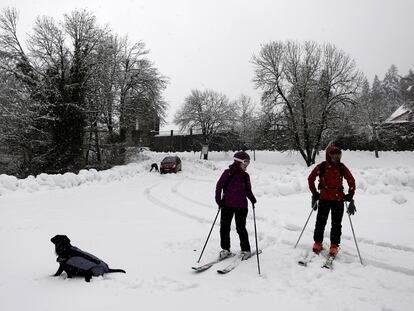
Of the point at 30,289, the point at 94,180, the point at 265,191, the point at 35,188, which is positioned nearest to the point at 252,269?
the point at 30,289

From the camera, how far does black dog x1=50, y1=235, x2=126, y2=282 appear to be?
5172mm

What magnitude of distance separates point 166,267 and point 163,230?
2.92m

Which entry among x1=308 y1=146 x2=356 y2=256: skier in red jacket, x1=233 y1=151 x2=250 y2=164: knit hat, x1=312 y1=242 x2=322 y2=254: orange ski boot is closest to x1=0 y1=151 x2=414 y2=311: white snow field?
x1=312 y1=242 x2=322 y2=254: orange ski boot

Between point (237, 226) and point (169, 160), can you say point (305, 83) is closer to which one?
point (169, 160)

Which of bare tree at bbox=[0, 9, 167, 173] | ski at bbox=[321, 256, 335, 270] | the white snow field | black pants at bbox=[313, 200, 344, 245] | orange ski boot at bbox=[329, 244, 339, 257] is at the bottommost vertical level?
the white snow field

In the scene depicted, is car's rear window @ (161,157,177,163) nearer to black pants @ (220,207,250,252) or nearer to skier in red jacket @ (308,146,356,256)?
black pants @ (220,207,250,252)

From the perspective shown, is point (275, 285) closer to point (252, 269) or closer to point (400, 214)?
point (252, 269)

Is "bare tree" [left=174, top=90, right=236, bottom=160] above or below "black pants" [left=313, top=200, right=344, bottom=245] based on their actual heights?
above

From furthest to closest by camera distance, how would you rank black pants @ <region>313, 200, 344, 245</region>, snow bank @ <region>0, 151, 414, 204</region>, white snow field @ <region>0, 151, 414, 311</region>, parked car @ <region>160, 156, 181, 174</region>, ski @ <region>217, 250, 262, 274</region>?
parked car @ <region>160, 156, 181, 174</region> < snow bank @ <region>0, 151, 414, 204</region> < black pants @ <region>313, 200, 344, 245</region> < ski @ <region>217, 250, 262, 274</region> < white snow field @ <region>0, 151, 414, 311</region>

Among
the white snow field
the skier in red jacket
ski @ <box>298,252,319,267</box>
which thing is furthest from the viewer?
the skier in red jacket

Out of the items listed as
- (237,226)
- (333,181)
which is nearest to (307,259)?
(237,226)

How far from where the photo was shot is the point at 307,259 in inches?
237

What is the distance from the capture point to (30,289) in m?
4.85

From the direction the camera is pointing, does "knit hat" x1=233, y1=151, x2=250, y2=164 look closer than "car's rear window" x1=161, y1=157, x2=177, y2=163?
Yes
